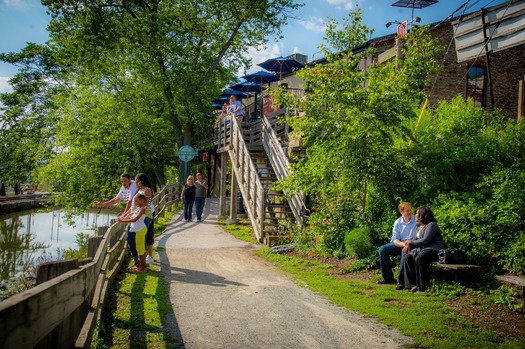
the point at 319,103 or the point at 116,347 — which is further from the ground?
the point at 319,103

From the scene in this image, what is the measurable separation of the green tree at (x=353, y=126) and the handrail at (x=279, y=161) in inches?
74.1

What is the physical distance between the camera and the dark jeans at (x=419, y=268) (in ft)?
23.8

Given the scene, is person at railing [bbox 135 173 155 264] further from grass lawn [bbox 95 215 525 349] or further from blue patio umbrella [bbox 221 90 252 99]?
blue patio umbrella [bbox 221 90 252 99]

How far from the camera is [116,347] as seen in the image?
15.6 ft

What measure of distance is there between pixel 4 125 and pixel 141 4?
13.3 metres

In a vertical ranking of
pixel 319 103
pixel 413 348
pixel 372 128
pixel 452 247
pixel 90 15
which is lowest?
pixel 413 348

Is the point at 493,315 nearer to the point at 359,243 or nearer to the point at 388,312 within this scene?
the point at 388,312

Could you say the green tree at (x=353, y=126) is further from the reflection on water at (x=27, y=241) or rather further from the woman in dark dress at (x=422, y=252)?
the reflection on water at (x=27, y=241)

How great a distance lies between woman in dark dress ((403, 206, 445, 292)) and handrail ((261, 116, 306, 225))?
5.38 m

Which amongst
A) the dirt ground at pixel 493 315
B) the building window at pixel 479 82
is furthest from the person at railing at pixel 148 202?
the building window at pixel 479 82

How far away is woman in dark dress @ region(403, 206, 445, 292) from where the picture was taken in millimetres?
7266

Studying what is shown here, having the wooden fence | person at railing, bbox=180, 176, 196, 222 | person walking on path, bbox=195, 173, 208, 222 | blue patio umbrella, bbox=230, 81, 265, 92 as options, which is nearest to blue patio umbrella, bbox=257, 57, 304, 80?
blue patio umbrella, bbox=230, 81, 265, 92

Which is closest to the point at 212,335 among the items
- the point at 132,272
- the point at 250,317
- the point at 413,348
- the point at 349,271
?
the point at 250,317

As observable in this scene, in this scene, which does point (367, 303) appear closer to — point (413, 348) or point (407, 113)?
point (413, 348)
